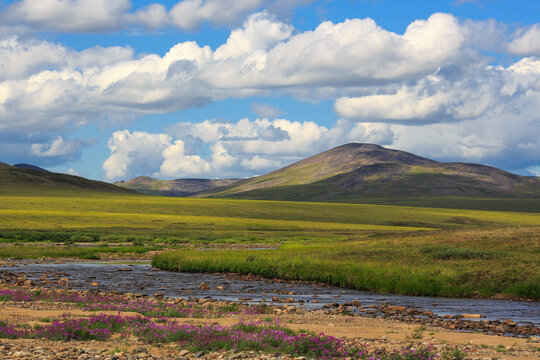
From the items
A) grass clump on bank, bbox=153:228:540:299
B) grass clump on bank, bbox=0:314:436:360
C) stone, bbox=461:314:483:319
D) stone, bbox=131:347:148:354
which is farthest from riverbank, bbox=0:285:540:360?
grass clump on bank, bbox=153:228:540:299

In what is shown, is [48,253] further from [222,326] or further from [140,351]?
[140,351]

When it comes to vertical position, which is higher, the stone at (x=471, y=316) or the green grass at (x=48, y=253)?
the stone at (x=471, y=316)

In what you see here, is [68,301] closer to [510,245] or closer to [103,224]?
[510,245]

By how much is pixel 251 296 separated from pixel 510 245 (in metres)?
31.4

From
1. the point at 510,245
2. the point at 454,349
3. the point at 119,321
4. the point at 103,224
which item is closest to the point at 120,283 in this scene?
the point at 119,321

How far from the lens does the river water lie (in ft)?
111

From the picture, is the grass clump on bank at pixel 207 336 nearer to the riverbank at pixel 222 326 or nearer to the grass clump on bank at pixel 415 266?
the riverbank at pixel 222 326

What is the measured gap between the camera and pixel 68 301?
31594 mm

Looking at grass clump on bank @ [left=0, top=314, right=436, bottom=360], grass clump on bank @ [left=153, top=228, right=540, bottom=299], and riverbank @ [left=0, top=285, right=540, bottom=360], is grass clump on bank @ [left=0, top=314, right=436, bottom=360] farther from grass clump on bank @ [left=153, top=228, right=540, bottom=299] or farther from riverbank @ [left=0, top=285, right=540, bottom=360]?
grass clump on bank @ [left=153, top=228, right=540, bottom=299]

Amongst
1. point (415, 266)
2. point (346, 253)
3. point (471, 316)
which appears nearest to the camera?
point (471, 316)

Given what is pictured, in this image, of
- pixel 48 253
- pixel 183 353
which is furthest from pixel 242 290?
pixel 48 253

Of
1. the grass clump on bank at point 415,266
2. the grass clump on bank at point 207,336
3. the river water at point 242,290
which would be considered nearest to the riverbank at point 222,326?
the grass clump on bank at point 207,336

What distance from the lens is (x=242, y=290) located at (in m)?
42.2

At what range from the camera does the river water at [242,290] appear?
33906 millimetres
